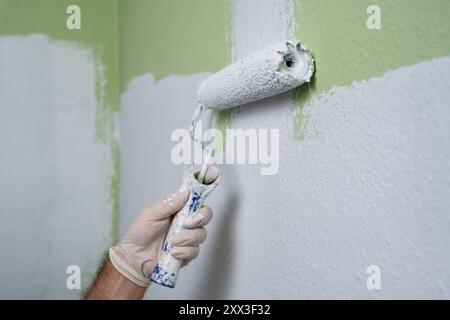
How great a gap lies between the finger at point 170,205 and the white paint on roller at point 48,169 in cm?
64

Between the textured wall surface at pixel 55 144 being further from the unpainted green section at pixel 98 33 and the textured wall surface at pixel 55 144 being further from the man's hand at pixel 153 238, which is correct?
the man's hand at pixel 153 238

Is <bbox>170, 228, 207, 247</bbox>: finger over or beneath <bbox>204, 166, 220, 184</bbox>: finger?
beneath

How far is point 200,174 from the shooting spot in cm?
73

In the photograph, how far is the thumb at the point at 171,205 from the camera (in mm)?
764

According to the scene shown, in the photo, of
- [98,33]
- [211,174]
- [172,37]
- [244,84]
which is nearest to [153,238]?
[211,174]

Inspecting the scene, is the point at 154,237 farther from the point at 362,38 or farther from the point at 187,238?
the point at 362,38

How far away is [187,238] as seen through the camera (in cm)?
73

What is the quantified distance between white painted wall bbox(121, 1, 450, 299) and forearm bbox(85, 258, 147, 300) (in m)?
0.16

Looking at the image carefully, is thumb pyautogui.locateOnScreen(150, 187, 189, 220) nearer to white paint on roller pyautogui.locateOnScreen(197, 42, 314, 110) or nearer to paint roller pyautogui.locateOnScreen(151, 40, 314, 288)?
paint roller pyautogui.locateOnScreen(151, 40, 314, 288)

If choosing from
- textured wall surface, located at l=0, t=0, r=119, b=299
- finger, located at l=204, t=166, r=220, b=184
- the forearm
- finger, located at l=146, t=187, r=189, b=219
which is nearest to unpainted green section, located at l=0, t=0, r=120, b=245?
textured wall surface, located at l=0, t=0, r=119, b=299

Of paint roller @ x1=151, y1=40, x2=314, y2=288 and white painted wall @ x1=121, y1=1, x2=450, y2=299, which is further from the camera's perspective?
paint roller @ x1=151, y1=40, x2=314, y2=288

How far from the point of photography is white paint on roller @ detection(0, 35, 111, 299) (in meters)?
1.26

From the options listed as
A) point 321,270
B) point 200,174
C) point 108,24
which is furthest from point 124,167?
point 321,270

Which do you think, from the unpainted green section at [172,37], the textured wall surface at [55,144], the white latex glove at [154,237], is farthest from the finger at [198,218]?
the textured wall surface at [55,144]
